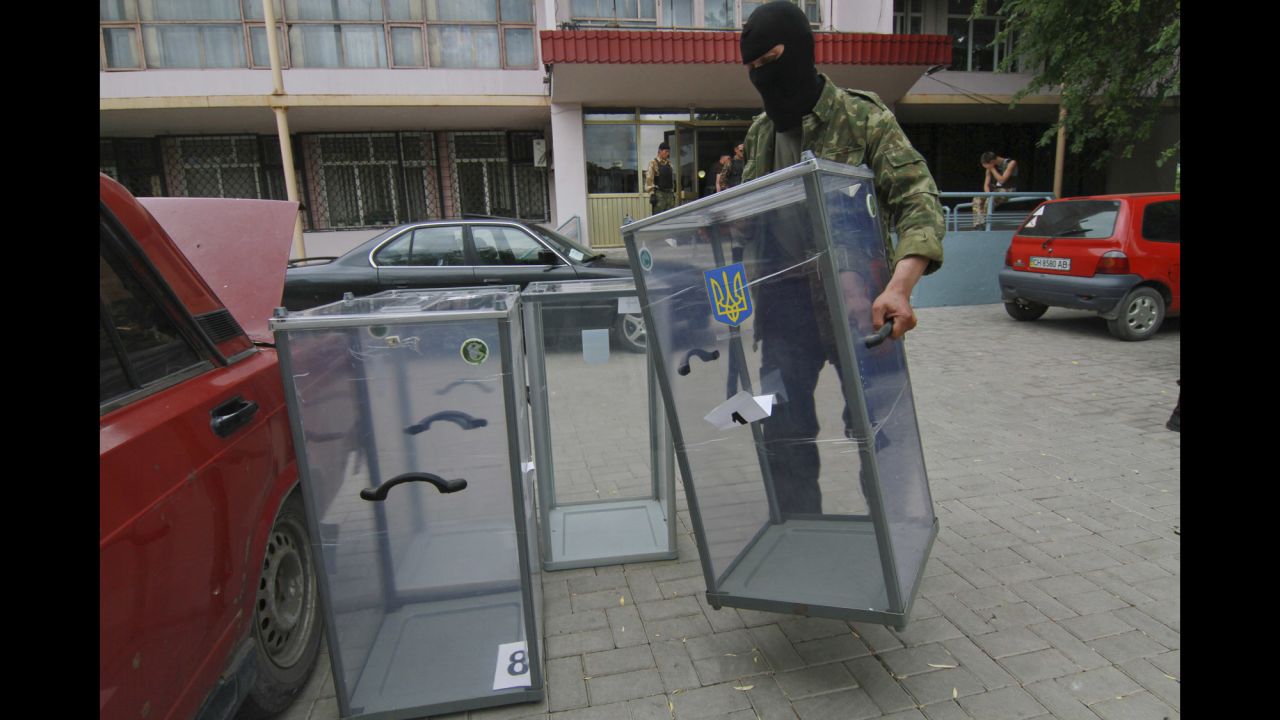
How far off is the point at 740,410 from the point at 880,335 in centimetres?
51

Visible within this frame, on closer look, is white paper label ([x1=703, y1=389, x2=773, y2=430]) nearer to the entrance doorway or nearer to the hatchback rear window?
the hatchback rear window

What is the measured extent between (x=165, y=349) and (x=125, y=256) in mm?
279

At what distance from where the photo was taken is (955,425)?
522 cm

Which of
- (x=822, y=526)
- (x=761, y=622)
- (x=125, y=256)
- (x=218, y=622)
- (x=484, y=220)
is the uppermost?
(x=484, y=220)

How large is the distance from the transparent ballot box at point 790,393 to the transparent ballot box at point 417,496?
2.00 feet

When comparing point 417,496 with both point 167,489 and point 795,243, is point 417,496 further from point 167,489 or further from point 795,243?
point 795,243

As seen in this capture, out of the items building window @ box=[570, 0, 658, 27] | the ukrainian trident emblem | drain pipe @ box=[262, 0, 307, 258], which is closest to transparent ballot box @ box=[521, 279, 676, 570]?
the ukrainian trident emblem

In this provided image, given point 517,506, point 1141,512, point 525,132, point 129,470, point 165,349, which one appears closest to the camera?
point 129,470

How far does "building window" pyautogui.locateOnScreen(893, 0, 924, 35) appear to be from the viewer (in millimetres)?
15570

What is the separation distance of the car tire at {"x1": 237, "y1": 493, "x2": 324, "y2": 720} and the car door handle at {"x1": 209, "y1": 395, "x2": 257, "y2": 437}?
1.33ft

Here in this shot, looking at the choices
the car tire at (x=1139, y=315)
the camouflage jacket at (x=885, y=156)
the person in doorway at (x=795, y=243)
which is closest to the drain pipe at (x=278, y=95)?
the person in doorway at (x=795, y=243)

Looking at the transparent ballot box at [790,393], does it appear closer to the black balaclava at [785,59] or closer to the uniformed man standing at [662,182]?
the black balaclava at [785,59]

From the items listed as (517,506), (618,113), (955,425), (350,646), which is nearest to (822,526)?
(517,506)

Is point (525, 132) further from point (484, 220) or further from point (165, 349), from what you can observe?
point (165, 349)
